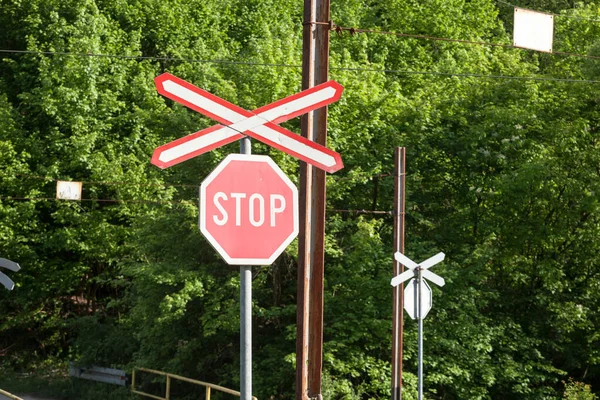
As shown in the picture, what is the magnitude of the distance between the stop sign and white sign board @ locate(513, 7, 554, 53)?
11.5 meters

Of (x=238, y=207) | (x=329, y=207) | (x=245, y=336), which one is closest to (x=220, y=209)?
(x=238, y=207)

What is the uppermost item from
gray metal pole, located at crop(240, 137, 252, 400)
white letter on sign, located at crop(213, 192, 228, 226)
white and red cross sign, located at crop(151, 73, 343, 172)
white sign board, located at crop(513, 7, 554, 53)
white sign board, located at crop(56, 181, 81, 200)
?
white sign board, located at crop(513, 7, 554, 53)

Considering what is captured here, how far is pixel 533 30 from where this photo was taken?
15.3 metres

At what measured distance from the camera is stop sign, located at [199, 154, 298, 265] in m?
4.25

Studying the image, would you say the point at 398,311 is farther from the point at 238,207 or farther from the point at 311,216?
the point at 238,207

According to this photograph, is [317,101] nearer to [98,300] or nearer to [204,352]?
[204,352]

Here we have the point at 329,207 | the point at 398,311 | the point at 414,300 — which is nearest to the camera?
the point at 414,300

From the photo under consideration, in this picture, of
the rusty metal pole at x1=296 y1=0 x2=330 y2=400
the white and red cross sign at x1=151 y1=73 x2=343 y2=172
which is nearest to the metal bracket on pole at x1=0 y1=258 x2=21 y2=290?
the rusty metal pole at x1=296 y1=0 x2=330 y2=400

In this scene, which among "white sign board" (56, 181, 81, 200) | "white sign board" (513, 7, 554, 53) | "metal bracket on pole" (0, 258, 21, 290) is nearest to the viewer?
"metal bracket on pole" (0, 258, 21, 290)

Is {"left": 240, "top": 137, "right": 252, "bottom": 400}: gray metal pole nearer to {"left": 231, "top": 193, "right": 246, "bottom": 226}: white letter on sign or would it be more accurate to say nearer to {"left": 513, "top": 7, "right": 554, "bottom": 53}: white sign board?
{"left": 231, "top": 193, "right": 246, "bottom": 226}: white letter on sign

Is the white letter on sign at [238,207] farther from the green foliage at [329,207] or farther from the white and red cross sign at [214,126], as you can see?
the green foliage at [329,207]

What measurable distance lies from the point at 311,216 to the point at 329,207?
13.1 metres

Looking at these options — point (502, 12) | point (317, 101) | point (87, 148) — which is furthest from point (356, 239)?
point (502, 12)

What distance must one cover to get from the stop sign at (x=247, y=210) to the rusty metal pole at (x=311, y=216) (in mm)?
7150
